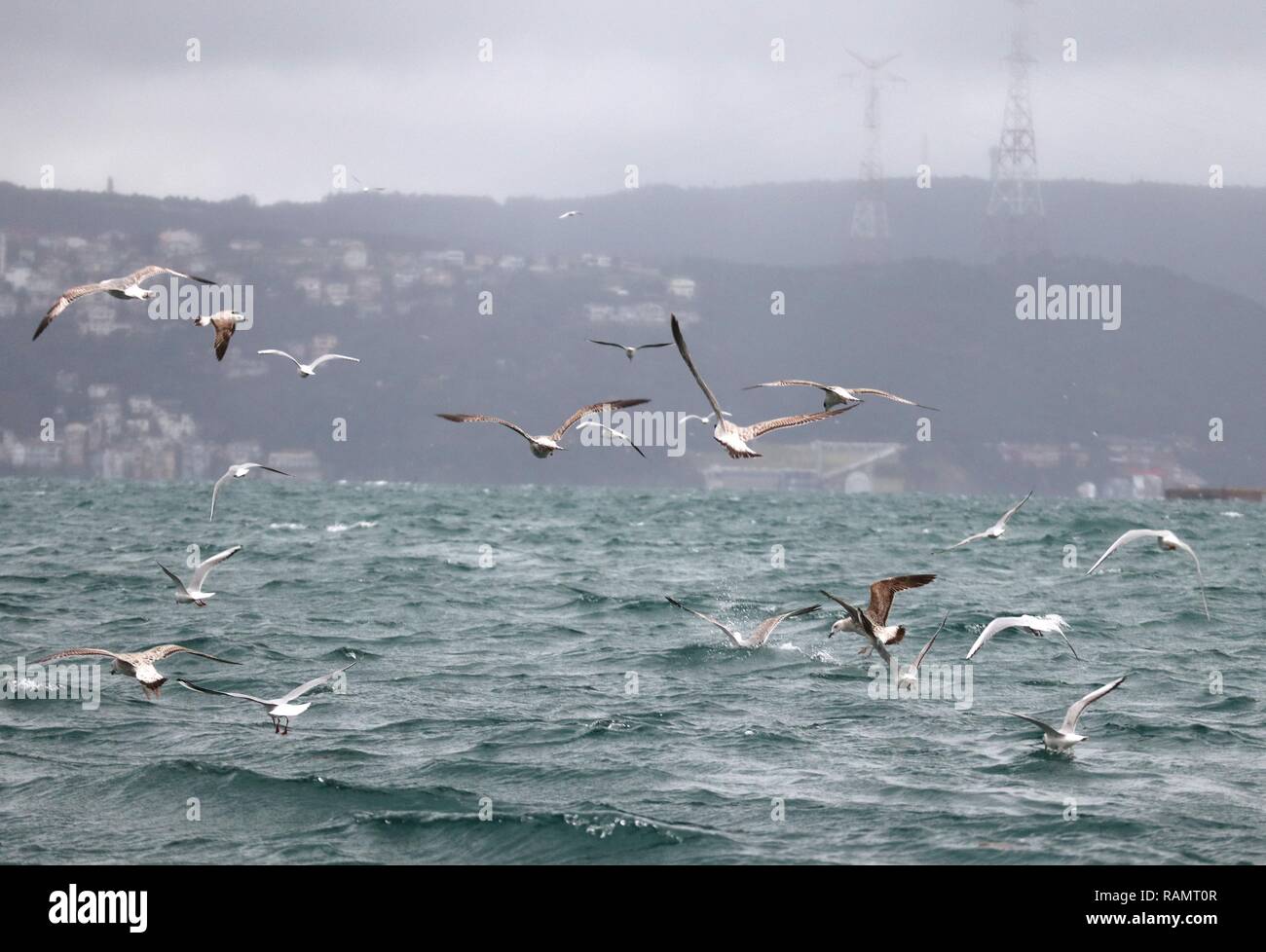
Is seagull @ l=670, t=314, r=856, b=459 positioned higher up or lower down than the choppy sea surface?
higher up

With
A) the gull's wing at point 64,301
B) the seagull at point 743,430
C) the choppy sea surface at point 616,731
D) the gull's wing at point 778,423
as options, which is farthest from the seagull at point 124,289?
the gull's wing at point 778,423

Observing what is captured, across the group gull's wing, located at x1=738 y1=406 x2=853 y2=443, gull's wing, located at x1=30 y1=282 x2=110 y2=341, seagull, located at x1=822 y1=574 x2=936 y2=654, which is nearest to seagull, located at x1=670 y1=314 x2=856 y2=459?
gull's wing, located at x1=738 y1=406 x2=853 y2=443

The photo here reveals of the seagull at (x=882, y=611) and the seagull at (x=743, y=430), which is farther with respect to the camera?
the seagull at (x=882, y=611)

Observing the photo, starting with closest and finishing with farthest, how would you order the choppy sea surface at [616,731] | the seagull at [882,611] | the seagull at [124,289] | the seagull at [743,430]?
the seagull at [743,430] → the choppy sea surface at [616,731] → the seagull at [882,611] → the seagull at [124,289]

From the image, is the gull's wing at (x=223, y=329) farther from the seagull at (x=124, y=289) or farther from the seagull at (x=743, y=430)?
the seagull at (x=743, y=430)

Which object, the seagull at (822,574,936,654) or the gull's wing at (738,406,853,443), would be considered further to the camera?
the seagull at (822,574,936,654)

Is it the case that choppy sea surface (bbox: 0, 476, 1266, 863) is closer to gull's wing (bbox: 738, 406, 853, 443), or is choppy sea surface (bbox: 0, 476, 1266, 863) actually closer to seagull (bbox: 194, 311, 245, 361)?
gull's wing (bbox: 738, 406, 853, 443)

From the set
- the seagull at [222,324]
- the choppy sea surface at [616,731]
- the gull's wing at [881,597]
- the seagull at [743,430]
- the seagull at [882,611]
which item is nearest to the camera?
the seagull at [743,430]

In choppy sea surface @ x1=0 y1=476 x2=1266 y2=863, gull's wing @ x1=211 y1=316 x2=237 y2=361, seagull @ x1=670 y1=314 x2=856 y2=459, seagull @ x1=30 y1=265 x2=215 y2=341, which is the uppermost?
seagull @ x1=30 y1=265 x2=215 y2=341
